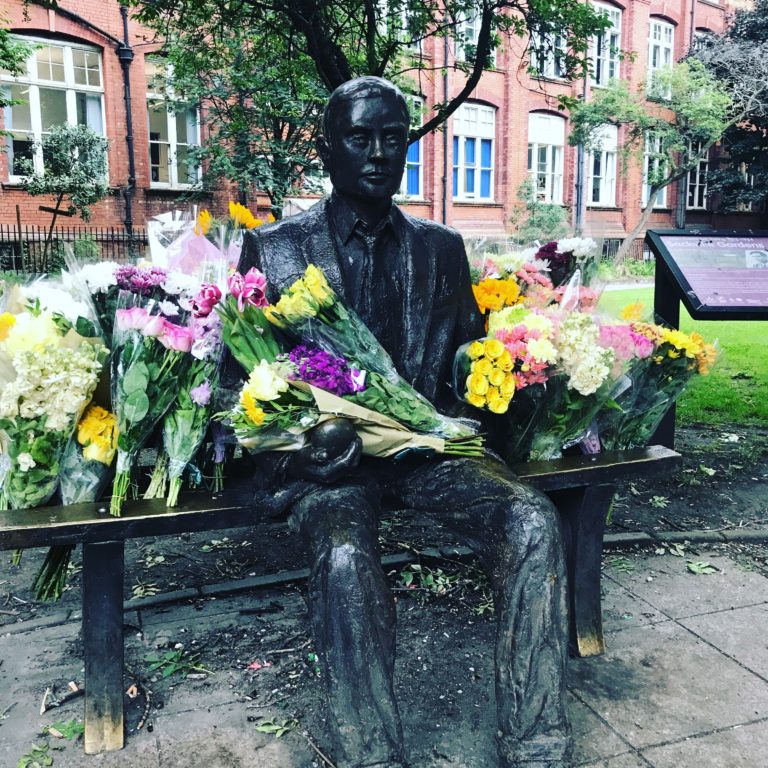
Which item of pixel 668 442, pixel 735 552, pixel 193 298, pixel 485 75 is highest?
pixel 485 75

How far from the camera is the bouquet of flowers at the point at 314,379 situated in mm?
2160

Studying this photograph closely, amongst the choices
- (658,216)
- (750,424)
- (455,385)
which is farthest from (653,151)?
(455,385)

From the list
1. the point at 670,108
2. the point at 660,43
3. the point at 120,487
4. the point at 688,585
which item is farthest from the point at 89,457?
the point at 660,43

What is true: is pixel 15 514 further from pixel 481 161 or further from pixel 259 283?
pixel 481 161

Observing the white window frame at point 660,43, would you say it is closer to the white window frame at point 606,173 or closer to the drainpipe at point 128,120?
the white window frame at point 606,173

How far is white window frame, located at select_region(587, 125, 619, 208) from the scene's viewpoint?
80.2 ft

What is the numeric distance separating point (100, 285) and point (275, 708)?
61.7 inches

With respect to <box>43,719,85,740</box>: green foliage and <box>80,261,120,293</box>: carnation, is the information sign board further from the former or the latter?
<box>43,719,85,740</box>: green foliage

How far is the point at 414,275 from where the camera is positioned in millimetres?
2758

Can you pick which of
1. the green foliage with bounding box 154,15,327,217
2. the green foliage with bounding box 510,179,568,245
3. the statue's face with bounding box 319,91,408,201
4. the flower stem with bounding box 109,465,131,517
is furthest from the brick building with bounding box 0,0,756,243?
the flower stem with bounding box 109,465,131,517

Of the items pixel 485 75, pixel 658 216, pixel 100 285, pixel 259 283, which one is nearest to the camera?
pixel 259 283

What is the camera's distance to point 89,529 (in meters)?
2.28

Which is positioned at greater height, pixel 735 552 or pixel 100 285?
pixel 100 285

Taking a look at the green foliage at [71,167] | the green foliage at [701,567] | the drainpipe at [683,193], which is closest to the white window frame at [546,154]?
the drainpipe at [683,193]
